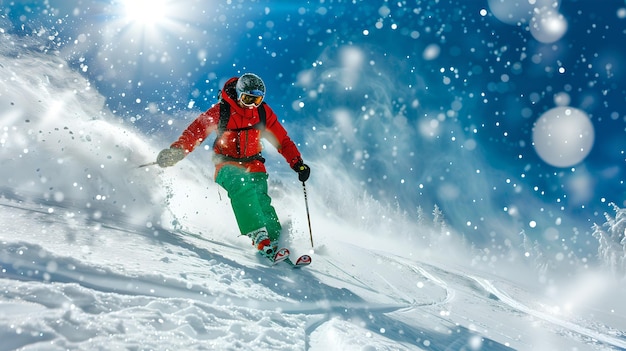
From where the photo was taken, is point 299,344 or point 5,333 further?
Result: point 299,344

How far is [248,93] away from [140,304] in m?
3.83

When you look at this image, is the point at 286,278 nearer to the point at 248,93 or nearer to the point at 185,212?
the point at 248,93

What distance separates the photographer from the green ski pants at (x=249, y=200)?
5.17m

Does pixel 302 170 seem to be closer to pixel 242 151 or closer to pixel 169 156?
pixel 242 151

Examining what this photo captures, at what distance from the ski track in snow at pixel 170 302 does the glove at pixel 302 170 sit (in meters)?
1.76

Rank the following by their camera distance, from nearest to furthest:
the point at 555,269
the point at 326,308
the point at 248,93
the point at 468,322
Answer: the point at 326,308 → the point at 468,322 → the point at 248,93 → the point at 555,269

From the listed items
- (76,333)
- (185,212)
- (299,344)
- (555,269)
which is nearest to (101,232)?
(76,333)

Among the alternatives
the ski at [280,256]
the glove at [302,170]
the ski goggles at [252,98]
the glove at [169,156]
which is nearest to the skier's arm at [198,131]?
the glove at [169,156]

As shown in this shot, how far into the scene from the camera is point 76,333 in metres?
1.58

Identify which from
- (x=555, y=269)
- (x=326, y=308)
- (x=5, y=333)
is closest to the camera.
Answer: (x=5, y=333)

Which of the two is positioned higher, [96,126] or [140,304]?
[96,126]

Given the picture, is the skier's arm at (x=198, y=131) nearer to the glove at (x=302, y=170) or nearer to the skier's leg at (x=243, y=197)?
the skier's leg at (x=243, y=197)

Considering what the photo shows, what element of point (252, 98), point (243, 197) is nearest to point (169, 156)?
point (243, 197)

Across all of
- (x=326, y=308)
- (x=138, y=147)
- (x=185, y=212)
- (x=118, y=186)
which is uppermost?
(x=138, y=147)
